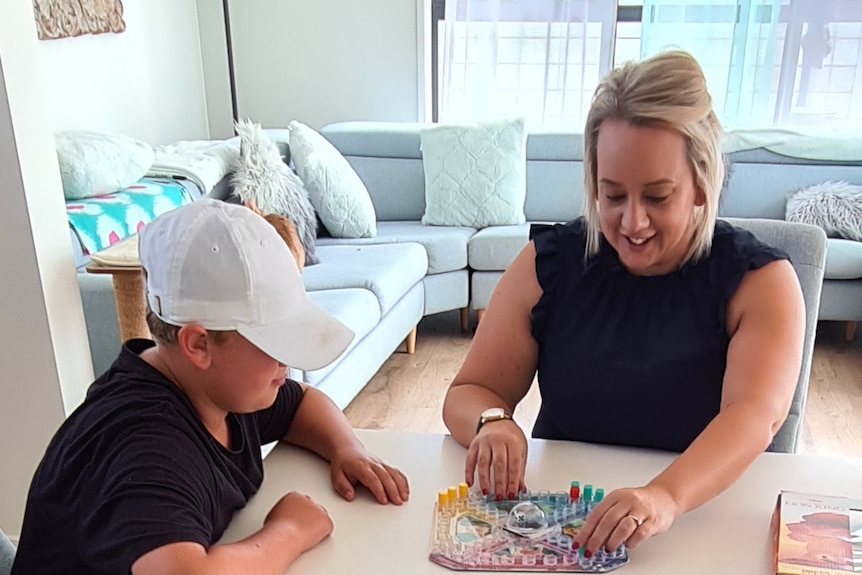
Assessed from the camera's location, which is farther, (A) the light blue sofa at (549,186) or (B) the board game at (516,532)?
(A) the light blue sofa at (549,186)

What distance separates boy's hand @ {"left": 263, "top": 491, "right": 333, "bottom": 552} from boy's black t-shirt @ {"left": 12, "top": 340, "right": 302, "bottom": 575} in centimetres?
6

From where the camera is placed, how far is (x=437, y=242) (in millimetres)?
3264

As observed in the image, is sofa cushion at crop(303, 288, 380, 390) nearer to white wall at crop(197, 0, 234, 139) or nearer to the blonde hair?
the blonde hair

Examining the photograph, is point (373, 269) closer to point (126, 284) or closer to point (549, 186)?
point (126, 284)

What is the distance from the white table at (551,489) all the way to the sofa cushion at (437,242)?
6.87ft

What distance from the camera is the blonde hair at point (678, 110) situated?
1.10 m

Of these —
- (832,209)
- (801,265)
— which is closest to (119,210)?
(801,265)

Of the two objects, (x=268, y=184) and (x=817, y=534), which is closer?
(x=817, y=534)

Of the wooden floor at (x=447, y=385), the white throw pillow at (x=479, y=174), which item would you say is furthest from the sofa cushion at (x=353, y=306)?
the white throw pillow at (x=479, y=174)

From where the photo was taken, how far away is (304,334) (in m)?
0.94

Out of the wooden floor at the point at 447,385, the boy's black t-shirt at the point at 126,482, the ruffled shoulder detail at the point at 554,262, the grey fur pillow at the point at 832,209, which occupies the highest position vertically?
the ruffled shoulder detail at the point at 554,262

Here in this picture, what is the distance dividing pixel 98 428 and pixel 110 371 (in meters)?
0.12

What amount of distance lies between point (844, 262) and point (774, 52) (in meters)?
1.34

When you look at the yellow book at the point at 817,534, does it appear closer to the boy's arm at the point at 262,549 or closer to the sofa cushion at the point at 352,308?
the boy's arm at the point at 262,549
